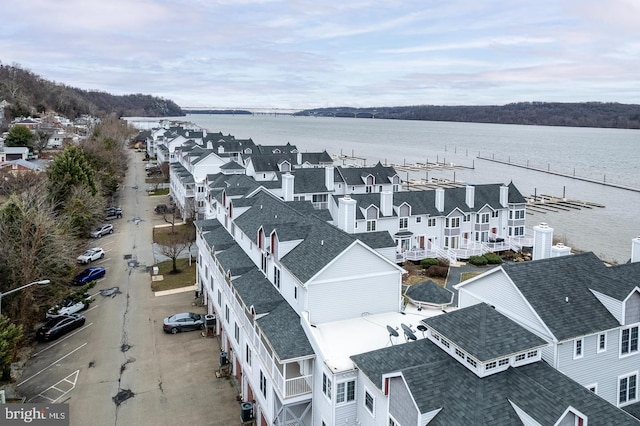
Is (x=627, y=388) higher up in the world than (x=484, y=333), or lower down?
lower down

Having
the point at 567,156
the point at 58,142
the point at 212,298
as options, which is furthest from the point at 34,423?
the point at 567,156

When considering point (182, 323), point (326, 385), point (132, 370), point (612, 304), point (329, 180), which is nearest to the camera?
point (326, 385)

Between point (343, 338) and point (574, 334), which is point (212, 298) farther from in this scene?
point (574, 334)

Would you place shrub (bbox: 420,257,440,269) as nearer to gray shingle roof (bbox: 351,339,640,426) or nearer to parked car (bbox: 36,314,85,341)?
gray shingle roof (bbox: 351,339,640,426)

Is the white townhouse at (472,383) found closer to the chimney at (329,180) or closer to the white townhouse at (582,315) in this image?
the white townhouse at (582,315)

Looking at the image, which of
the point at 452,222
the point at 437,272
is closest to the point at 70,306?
the point at 437,272

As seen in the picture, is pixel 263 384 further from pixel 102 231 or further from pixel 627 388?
pixel 102 231

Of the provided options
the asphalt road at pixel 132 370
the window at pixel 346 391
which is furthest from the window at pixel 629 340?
the asphalt road at pixel 132 370
